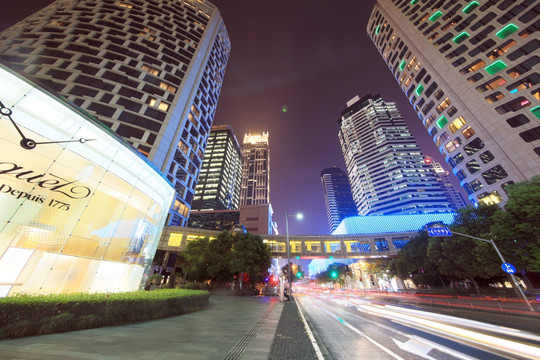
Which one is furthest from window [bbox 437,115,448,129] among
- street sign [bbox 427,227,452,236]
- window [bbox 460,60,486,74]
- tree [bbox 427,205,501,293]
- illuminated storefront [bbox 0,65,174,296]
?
illuminated storefront [bbox 0,65,174,296]

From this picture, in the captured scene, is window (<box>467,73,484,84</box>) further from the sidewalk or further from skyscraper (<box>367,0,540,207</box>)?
the sidewalk

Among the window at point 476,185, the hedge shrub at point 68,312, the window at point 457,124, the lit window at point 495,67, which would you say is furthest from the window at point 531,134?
the hedge shrub at point 68,312

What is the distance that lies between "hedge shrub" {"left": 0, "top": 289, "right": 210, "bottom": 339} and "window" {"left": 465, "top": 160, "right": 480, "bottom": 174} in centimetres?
5996

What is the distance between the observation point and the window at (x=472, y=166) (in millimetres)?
41987

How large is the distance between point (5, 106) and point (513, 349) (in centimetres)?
2196

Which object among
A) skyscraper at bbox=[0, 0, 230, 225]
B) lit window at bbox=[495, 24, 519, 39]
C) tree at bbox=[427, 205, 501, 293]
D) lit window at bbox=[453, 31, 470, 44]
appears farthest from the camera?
lit window at bbox=[453, 31, 470, 44]

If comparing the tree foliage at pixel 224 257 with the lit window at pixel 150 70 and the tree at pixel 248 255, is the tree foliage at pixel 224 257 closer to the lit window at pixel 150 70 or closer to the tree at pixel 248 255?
the tree at pixel 248 255

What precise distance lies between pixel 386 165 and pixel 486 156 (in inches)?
3294

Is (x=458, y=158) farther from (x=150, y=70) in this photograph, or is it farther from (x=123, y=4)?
(x=123, y=4)

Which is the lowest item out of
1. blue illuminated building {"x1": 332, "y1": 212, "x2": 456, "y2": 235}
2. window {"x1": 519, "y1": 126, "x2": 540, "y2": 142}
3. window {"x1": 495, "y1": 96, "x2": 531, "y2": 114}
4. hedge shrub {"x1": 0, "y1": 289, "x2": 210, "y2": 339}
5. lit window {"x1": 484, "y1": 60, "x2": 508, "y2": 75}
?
hedge shrub {"x1": 0, "y1": 289, "x2": 210, "y2": 339}

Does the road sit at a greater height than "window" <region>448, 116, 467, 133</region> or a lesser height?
lesser

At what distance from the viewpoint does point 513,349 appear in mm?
6387

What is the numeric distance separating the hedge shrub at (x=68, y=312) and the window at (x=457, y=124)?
6239cm

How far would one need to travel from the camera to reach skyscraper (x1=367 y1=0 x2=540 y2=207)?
3519 cm
